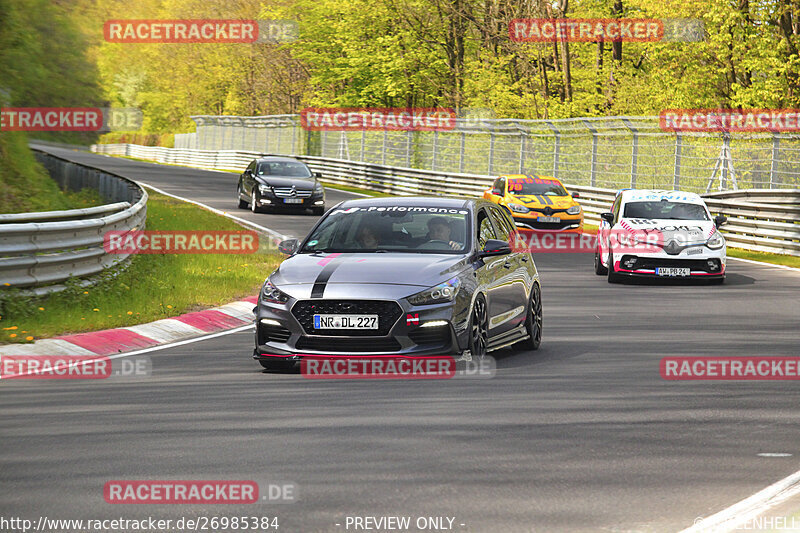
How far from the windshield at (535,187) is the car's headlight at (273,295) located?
21.8 metres

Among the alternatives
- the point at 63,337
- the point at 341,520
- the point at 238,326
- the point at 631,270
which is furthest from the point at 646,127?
the point at 341,520

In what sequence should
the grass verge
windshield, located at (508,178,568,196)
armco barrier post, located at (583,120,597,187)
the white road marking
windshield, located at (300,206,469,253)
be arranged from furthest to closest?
armco barrier post, located at (583,120,597,187)
windshield, located at (508,178,568,196)
the grass verge
windshield, located at (300,206,469,253)
the white road marking

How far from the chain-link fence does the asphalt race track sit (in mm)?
19418

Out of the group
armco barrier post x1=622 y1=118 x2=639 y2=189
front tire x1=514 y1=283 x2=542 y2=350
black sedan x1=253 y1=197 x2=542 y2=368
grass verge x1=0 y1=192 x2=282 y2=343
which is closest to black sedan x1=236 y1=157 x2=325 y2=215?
armco barrier post x1=622 y1=118 x2=639 y2=189

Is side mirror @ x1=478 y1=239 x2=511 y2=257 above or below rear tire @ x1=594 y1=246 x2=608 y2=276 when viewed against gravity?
above

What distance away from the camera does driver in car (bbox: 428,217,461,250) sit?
11.4 m

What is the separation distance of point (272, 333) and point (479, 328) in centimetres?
183

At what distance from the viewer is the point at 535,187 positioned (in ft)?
106

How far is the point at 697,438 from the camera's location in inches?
315

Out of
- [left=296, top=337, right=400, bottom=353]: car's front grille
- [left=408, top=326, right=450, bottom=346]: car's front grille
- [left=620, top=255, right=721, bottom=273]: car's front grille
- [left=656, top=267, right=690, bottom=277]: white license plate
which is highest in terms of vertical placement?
[left=408, top=326, right=450, bottom=346]: car's front grille

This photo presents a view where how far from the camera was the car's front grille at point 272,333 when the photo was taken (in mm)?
10387

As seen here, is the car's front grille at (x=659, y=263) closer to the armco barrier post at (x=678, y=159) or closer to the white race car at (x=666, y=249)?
the white race car at (x=666, y=249)

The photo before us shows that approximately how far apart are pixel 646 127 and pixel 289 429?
2936 centimetres

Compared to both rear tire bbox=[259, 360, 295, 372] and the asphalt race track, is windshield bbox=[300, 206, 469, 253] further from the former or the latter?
the asphalt race track
